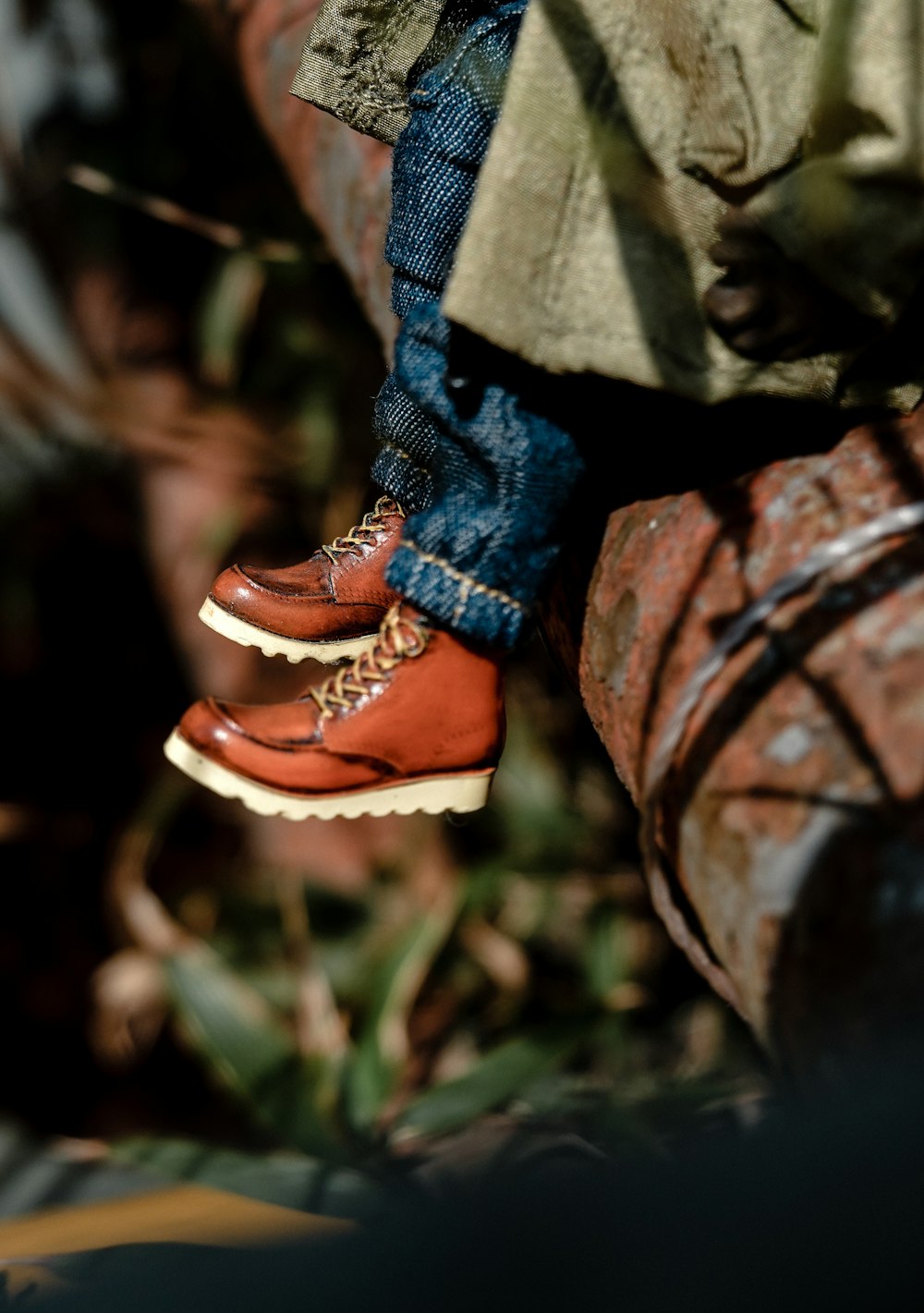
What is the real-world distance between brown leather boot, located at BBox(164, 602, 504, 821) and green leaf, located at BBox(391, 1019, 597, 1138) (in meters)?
0.57

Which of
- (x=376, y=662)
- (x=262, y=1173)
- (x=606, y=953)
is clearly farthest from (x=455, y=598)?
(x=606, y=953)

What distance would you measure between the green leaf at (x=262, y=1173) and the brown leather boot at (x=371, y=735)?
33 centimetres

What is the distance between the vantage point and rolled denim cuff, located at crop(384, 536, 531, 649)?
0.73 m

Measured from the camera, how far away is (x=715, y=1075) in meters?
1.28

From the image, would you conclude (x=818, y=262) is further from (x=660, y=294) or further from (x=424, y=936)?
(x=424, y=936)

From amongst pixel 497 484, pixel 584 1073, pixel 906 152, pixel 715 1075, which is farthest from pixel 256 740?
pixel 584 1073

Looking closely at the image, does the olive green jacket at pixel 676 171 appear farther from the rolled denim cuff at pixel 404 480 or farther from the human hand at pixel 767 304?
the rolled denim cuff at pixel 404 480

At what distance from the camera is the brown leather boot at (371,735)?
0.77m

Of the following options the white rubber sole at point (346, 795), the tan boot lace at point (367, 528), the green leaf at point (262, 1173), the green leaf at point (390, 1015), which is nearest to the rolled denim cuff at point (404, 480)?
the tan boot lace at point (367, 528)

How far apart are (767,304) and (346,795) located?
0.40 m

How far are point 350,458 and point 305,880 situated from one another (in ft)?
2.21

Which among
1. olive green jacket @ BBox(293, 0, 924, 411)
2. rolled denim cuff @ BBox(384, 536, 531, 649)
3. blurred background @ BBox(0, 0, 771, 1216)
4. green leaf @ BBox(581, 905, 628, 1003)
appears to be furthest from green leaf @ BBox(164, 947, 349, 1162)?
olive green jacket @ BBox(293, 0, 924, 411)

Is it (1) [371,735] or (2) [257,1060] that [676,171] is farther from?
(2) [257,1060]

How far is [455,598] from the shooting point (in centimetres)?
73
